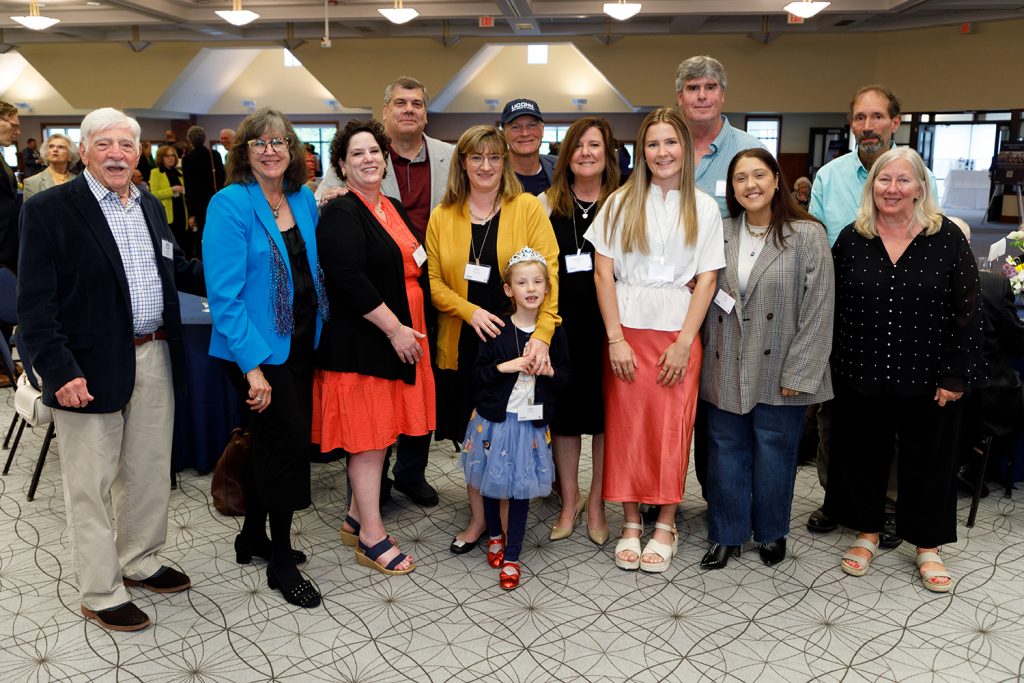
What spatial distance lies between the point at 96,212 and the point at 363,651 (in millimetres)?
1616

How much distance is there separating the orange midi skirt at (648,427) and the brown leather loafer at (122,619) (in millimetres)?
1729

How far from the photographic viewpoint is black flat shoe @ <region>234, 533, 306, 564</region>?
3039mm

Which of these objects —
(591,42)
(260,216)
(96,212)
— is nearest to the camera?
(96,212)

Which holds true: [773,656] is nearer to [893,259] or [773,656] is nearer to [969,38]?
[893,259]

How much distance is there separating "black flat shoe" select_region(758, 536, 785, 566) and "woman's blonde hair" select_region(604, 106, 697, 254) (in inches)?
49.6

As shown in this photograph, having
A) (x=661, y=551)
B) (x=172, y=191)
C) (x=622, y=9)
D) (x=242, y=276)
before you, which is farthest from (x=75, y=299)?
(x=622, y=9)

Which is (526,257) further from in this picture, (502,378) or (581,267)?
(502,378)

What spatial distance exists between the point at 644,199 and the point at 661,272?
0.91 ft

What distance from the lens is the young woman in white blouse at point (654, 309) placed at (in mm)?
2830

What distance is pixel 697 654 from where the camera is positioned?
8.16 feet

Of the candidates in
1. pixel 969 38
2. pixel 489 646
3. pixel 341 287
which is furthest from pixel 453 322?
pixel 969 38

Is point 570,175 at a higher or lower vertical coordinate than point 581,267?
higher

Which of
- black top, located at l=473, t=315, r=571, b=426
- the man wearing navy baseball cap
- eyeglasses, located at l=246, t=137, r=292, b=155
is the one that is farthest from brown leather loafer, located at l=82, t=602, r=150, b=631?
the man wearing navy baseball cap

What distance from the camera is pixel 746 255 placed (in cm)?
287
